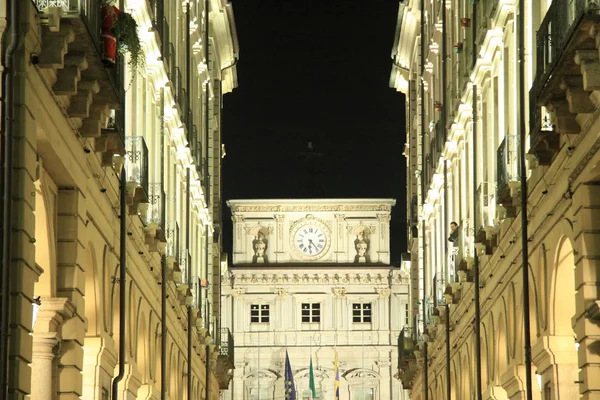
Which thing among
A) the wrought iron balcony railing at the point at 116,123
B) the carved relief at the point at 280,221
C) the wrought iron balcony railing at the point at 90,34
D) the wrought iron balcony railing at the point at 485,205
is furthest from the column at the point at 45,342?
the carved relief at the point at 280,221

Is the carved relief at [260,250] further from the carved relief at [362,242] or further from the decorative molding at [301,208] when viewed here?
the carved relief at [362,242]

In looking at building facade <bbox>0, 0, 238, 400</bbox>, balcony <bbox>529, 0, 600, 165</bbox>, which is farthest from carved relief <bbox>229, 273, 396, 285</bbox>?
balcony <bbox>529, 0, 600, 165</bbox>

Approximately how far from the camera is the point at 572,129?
22438 millimetres

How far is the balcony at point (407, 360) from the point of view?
58750 millimetres

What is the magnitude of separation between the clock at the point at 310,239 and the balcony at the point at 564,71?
7144 cm

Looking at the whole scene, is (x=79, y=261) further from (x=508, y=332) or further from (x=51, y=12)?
(x=508, y=332)

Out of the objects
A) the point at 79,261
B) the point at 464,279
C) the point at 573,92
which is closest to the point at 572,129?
the point at 573,92

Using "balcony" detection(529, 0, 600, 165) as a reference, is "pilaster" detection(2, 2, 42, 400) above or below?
below

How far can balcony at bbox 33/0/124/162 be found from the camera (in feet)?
64.6

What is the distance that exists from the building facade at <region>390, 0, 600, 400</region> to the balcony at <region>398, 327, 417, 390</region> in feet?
4.14

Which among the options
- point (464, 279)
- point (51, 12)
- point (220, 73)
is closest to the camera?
point (51, 12)

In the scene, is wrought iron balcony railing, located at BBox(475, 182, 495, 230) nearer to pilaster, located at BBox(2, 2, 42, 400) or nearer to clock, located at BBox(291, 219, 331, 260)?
pilaster, located at BBox(2, 2, 42, 400)

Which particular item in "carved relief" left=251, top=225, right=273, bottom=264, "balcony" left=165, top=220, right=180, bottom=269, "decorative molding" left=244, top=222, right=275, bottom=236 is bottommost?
"balcony" left=165, top=220, right=180, bottom=269

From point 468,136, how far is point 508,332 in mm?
8963
